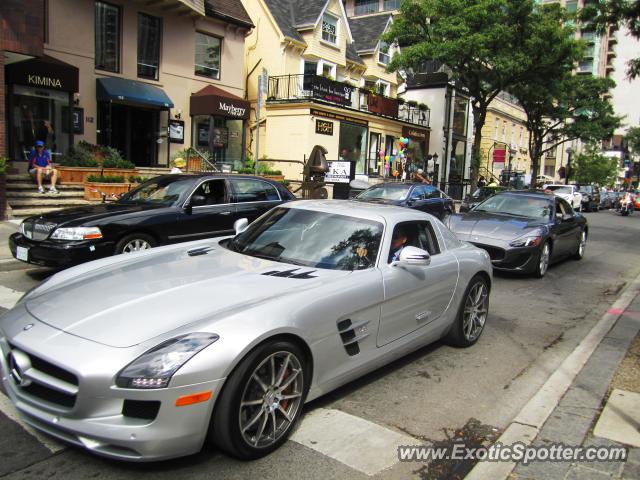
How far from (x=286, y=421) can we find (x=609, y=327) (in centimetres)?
493

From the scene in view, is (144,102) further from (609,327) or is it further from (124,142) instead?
(609,327)

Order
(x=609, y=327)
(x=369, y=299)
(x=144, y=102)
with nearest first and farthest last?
(x=369, y=299) < (x=609, y=327) < (x=144, y=102)

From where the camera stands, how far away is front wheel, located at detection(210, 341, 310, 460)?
9.51 feet

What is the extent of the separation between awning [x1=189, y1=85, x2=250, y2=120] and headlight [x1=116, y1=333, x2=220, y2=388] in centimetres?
1850

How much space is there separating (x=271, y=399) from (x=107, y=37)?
18209mm

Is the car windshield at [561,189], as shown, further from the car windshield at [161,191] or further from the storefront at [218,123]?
the car windshield at [161,191]

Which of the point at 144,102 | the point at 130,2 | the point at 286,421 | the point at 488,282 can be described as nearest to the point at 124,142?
the point at 144,102

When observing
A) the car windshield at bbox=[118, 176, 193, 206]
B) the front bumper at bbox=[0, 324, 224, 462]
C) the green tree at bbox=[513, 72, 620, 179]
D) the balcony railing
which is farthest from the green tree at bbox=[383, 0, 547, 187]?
the front bumper at bbox=[0, 324, 224, 462]

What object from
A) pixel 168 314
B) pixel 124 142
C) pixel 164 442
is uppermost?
pixel 124 142

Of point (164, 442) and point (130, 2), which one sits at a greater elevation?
point (130, 2)

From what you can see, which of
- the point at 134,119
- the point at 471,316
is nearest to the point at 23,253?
the point at 471,316

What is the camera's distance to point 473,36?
70.7 ft

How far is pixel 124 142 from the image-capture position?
62.6 ft

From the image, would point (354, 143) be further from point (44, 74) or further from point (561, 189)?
point (44, 74)
